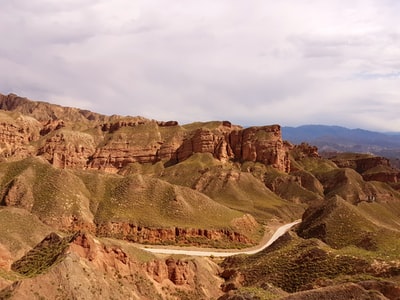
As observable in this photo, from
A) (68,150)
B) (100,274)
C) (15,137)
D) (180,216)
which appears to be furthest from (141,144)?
(100,274)

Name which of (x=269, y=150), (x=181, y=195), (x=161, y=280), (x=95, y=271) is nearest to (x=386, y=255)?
(x=161, y=280)

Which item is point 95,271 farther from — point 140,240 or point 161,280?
point 140,240

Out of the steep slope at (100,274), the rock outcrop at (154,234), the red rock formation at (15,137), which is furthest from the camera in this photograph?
the red rock formation at (15,137)

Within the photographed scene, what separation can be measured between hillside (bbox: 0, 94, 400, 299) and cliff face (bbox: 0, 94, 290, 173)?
44 centimetres

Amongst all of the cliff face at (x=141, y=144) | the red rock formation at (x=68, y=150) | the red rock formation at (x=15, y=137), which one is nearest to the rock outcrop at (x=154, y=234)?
the cliff face at (x=141, y=144)

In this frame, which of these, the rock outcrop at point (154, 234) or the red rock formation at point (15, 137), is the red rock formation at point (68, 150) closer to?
the red rock formation at point (15, 137)

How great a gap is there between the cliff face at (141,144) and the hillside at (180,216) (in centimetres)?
44

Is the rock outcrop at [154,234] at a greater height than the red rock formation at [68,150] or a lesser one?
lesser

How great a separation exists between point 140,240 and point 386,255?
1968 inches

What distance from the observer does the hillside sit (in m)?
48.2

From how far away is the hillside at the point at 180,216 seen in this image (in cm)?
4822

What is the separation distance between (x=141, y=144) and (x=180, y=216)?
86149 millimetres

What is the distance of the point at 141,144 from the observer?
597 ft

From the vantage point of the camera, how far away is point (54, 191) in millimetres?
96125
